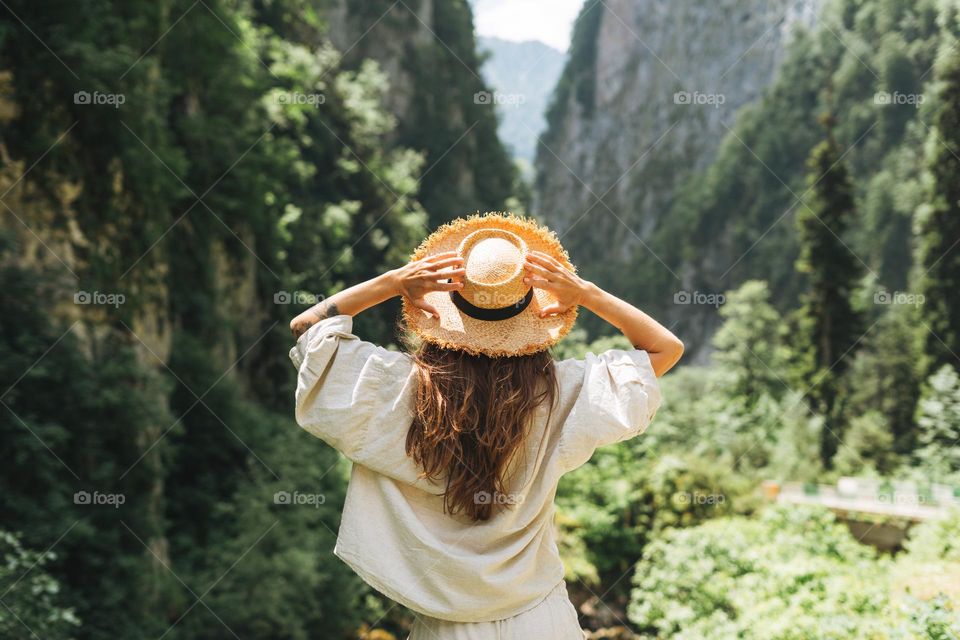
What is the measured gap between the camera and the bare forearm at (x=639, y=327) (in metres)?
1.78

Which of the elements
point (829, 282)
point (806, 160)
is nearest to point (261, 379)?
point (829, 282)

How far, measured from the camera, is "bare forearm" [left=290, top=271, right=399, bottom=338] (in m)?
1.81

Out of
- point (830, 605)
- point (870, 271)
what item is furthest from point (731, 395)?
point (830, 605)

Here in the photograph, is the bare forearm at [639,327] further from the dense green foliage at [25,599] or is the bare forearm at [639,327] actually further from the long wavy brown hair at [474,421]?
the dense green foliage at [25,599]

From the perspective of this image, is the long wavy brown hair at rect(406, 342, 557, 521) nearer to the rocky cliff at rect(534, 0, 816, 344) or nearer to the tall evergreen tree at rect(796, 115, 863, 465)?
the tall evergreen tree at rect(796, 115, 863, 465)

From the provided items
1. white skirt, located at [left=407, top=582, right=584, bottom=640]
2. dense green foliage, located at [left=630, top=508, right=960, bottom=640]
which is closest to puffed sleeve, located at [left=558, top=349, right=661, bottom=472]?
white skirt, located at [left=407, top=582, right=584, bottom=640]

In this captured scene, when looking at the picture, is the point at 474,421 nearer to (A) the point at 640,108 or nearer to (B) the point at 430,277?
(B) the point at 430,277

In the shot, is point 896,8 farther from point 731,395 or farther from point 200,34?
point 200,34

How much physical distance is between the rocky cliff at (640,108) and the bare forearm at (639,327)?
56400 mm

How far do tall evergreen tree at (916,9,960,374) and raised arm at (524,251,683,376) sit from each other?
23.3 m

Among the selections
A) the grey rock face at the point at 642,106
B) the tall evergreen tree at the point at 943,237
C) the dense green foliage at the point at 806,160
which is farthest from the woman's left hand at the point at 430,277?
the grey rock face at the point at 642,106

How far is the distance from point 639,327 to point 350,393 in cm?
61

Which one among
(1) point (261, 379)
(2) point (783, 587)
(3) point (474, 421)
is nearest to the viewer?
(3) point (474, 421)

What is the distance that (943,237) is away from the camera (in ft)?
75.5
